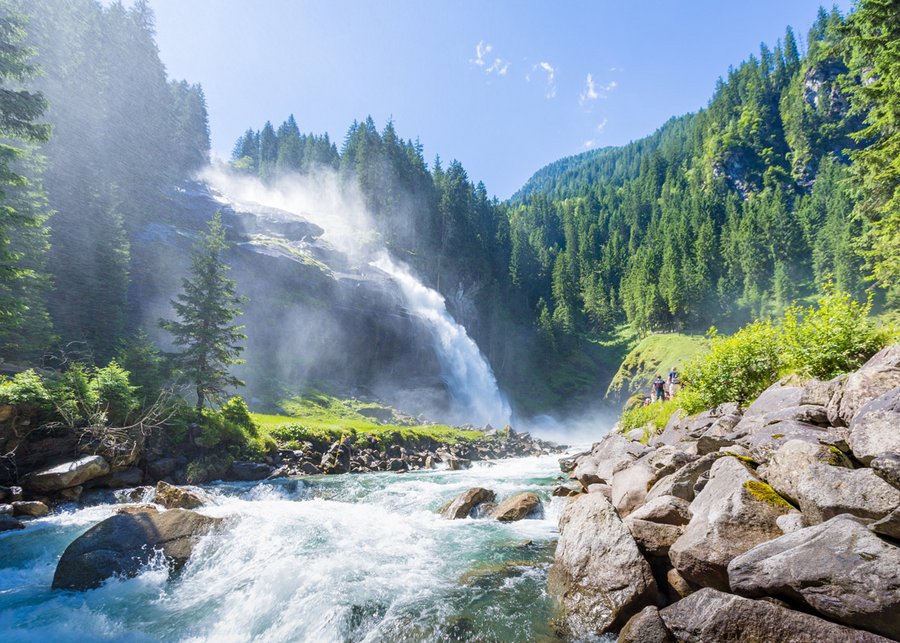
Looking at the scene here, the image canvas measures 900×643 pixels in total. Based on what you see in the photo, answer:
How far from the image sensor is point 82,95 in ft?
189

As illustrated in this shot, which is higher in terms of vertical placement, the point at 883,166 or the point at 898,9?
the point at 898,9

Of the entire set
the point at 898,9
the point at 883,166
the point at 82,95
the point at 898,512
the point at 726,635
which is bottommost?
the point at 726,635

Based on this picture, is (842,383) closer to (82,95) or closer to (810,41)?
(82,95)

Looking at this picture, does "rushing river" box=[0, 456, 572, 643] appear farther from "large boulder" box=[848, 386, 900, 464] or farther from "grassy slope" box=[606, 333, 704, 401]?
"grassy slope" box=[606, 333, 704, 401]

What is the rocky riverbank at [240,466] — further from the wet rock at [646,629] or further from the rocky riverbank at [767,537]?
the wet rock at [646,629]

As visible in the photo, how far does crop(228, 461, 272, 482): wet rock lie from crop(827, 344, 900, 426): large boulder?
21.9 meters

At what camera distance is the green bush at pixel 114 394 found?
17.3m

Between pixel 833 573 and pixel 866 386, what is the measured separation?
3633 millimetres

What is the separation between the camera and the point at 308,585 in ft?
26.1

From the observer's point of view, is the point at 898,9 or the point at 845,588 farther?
the point at 898,9

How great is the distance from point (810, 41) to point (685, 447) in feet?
648

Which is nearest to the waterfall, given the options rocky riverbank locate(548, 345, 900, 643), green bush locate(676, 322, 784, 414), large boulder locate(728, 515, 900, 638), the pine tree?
the pine tree

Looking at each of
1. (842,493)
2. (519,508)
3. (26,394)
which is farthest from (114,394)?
(842,493)

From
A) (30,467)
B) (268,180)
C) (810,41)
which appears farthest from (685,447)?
(810,41)
